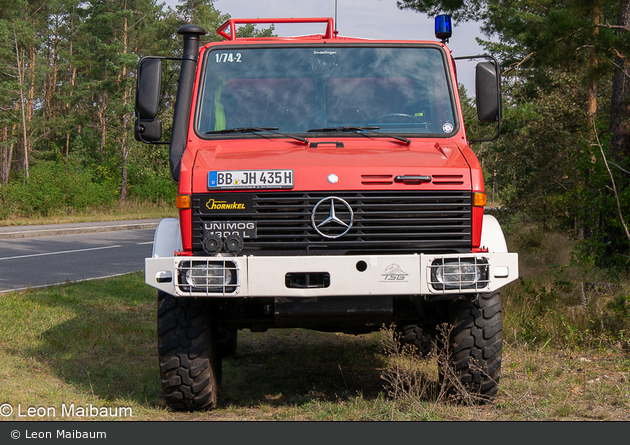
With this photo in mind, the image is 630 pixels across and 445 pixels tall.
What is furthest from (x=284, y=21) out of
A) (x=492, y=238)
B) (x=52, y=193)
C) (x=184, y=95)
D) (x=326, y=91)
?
(x=52, y=193)

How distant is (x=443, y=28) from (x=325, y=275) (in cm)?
258

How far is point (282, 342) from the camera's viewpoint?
7.40m

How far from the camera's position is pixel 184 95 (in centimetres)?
516

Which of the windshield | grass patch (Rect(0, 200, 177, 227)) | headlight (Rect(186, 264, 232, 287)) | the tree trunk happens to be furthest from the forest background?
headlight (Rect(186, 264, 232, 287))

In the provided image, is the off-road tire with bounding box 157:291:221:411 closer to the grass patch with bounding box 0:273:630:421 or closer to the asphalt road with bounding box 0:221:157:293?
the grass patch with bounding box 0:273:630:421

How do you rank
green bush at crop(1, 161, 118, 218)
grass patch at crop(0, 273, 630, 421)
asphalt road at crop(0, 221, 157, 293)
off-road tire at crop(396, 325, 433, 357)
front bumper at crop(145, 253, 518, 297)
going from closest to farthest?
front bumper at crop(145, 253, 518, 297) < grass patch at crop(0, 273, 630, 421) < off-road tire at crop(396, 325, 433, 357) < asphalt road at crop(0, 221, 157, 293) < green bush at crop(1, 161, 118, 218)

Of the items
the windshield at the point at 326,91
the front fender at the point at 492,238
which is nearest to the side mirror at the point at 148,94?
the windshield at the point at 326,91

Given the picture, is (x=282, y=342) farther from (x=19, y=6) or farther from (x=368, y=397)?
(x=19, y=6)

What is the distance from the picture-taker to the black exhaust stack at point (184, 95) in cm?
500

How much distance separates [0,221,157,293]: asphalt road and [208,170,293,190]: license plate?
6.13 metres

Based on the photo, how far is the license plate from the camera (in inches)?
168

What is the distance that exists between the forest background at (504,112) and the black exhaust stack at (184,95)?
242 centimetres

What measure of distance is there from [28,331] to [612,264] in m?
7.44
